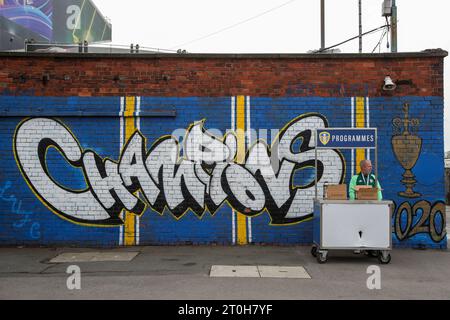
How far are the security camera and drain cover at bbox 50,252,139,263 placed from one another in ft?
20.6

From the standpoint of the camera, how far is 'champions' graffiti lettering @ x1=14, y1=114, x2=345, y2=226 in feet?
36.9

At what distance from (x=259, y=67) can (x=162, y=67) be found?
6.91 ft

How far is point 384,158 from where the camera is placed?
1123 cm

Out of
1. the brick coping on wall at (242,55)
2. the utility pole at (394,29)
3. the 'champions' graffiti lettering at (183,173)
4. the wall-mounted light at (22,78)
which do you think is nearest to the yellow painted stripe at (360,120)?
the 'champions' graffiti lettering at (183,173)

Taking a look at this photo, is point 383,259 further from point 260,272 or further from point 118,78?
point 118,78

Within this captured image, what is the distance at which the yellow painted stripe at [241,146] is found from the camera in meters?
11.2

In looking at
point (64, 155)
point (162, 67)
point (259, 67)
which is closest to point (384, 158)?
point (259, 67)

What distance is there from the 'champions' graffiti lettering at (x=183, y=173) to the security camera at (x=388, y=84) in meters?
1.50

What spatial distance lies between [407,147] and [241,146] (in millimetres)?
3548

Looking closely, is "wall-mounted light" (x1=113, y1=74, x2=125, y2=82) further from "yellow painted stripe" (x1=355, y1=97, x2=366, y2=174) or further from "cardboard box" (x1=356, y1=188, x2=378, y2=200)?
"cardboard box" (x1=356, y1=188, x2=378, y2=200)

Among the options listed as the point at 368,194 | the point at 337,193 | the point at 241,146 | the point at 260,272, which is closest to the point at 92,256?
the point at 260,272

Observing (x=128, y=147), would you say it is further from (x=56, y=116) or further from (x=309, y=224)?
(x=309, y=224)

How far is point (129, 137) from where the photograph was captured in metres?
11.3

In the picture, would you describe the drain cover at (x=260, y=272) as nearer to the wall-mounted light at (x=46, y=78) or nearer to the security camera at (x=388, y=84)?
the security camera at (x=388, y=84)
